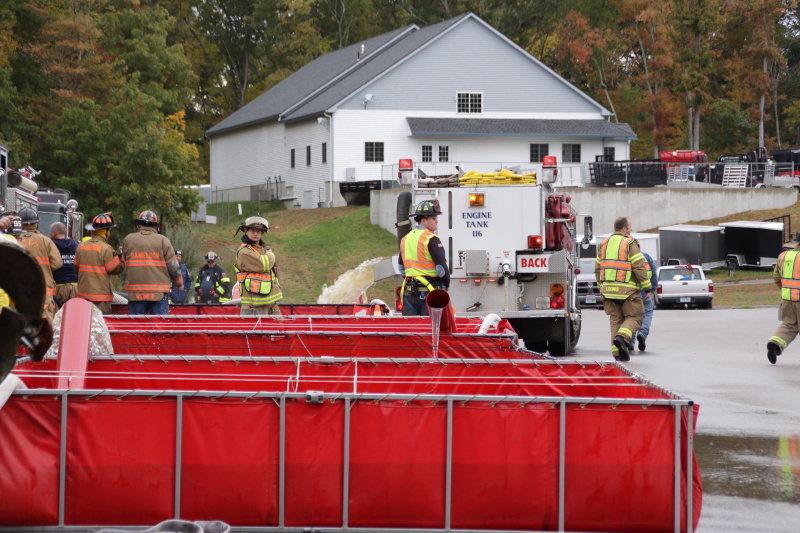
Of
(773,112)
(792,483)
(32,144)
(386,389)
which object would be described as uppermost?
(773,112)

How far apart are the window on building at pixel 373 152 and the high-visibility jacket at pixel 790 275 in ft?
125

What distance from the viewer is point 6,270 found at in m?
4.24

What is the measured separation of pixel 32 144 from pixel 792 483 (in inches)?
1384

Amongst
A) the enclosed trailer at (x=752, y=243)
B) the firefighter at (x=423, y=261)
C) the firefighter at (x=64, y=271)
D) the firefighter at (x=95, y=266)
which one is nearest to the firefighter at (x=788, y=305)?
the firefighter at (x=423, y=261)

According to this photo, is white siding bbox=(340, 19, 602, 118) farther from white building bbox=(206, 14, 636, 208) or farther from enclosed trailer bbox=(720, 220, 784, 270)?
enclosed trailer bbox=(720, 220, 784, 270)

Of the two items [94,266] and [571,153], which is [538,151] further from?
[94,266]

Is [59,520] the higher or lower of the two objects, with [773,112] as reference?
lower

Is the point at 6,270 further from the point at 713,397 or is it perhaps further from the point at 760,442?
the point at 713,397

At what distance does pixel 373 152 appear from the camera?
53.5m

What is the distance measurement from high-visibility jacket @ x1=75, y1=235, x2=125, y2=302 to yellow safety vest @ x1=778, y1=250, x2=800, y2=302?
8.94 meters

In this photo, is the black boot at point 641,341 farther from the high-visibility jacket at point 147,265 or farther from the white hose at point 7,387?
the white hose at point 7,387

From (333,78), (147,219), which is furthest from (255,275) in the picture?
(333,78)

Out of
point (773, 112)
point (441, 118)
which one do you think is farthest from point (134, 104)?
point (773, 112)

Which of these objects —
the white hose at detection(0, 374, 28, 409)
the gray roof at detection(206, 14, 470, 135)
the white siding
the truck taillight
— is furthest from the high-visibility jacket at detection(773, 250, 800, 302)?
the white siding
